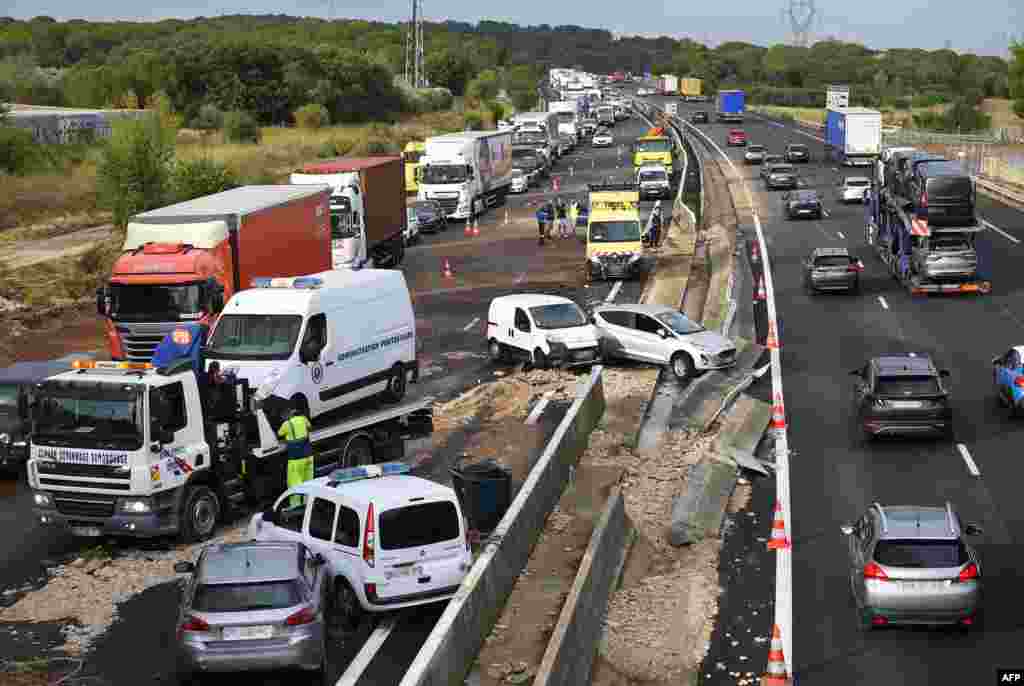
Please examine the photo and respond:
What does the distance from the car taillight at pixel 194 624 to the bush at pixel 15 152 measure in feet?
209

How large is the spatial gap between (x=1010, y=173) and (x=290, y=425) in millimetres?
61244

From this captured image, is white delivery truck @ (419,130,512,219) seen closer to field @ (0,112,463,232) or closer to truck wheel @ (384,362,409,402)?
field @ (0,112,463,232)

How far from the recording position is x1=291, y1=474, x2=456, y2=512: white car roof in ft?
55.2

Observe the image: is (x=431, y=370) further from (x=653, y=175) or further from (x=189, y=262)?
(x=653, y=175)

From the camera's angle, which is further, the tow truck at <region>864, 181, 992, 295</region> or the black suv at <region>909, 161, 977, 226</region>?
the tow truck at <region>864, 181, 992, 295</region>

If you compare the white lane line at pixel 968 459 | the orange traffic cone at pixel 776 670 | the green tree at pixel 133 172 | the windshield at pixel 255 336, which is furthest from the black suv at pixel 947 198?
the orange traffic cone at pixel 776 670

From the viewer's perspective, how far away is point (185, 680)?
1509 cm

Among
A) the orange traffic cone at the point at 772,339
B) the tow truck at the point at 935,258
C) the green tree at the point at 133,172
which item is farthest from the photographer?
the green tree at the point at 133,172

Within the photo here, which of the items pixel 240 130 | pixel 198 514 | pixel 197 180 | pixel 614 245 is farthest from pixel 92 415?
pixel 240 130

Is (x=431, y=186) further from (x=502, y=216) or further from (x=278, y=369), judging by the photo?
(x=278, y=369)

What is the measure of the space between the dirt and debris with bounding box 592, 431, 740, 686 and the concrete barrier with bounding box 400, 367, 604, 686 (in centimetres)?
137

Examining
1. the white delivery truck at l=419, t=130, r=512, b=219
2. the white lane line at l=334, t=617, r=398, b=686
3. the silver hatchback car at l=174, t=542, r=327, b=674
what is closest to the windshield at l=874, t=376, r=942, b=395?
the white lane line at l=334, t=617, r=398, b=686

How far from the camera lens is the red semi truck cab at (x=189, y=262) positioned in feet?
93.7

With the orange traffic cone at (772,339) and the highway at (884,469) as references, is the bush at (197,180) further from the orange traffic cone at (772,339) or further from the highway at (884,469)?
the orange traffic cone at (772,339)
